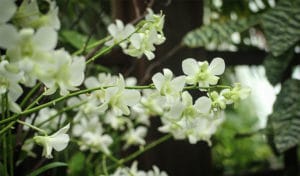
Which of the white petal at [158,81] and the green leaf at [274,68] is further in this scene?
the green leaf at [274,68]

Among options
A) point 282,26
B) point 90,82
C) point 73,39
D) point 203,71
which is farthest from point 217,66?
point 282,26

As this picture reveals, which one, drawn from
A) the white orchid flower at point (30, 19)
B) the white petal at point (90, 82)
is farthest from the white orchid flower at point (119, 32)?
the white orchid flower at point (30, 19)

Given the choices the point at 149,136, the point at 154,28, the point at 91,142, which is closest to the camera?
the point at 154,28

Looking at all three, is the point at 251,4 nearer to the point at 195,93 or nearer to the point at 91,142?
the point at 195,93

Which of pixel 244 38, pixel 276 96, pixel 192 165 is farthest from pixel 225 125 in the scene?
pixel 276 96

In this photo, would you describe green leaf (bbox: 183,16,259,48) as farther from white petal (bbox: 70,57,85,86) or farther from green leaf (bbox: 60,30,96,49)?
white petal (bbox: 70,57,85,86)

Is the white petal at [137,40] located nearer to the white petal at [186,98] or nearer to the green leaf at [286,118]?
the white petal at [186,98]

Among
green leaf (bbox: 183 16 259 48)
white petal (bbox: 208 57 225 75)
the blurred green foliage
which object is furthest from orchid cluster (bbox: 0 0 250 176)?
the blurred green foliage
